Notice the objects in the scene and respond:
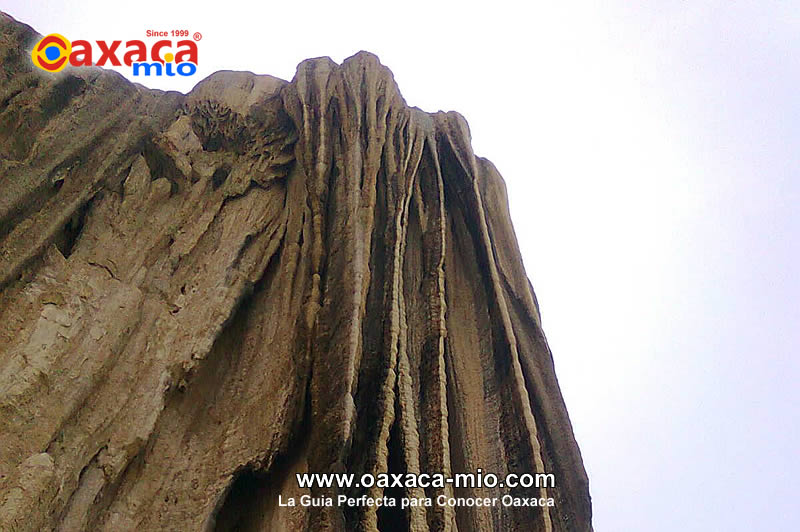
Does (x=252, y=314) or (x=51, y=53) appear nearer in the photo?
(x=252, y=314)

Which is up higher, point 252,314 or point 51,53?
point 51,53

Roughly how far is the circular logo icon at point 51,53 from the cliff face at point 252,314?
82 millimetres

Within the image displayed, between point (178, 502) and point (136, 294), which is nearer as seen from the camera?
point (178, 502)

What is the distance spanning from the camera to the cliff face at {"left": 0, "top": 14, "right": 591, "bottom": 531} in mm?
2908

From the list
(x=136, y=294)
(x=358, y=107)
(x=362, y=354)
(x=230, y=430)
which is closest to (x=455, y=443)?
(x=362, y=354)

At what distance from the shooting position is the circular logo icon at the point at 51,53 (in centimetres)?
421

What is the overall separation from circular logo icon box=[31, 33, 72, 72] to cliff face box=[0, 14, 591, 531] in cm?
8

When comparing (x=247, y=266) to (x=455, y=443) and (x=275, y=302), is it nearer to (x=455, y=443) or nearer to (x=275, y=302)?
(x=275, y=302)

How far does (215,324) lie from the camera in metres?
3.53

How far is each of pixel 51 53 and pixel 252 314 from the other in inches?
83.0

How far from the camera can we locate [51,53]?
431 centimetres

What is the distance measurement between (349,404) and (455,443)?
721mm

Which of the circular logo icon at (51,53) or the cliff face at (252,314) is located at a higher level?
the circular logo icon at (51,53)

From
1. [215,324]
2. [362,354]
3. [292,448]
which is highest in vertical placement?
[215,324]
